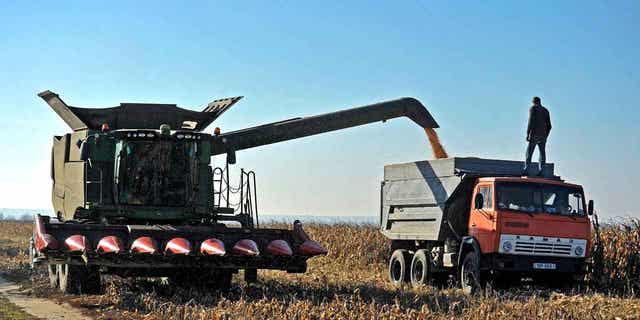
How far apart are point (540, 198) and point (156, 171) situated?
7524 millimetres

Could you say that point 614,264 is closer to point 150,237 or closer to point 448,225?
point 448,225

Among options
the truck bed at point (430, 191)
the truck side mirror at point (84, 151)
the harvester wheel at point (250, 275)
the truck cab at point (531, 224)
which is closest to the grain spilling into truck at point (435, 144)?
the truck bed at point (430, 191)

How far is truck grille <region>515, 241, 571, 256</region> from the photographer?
1775 cm

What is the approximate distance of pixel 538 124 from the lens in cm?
1955

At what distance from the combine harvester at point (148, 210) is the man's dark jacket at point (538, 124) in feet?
19.7

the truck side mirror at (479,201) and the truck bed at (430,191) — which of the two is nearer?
the truck side mirror at (479,201)

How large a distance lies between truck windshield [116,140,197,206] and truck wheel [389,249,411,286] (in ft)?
20.9

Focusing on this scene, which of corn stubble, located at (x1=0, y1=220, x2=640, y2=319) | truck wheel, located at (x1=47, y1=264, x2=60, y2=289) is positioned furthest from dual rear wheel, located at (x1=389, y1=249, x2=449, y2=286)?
truck wheel, located at (x1=47, y1=264, x2=60, y2=289)

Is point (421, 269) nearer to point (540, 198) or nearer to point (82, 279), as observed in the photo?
point (540, 198)

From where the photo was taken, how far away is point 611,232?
856 inches

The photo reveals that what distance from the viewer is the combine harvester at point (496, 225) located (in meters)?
17.8

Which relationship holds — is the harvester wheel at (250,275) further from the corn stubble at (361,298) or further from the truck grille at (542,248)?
the truck grille at (542,248)

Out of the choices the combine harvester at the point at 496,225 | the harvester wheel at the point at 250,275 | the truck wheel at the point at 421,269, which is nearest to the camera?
the harvester wheel at the point at 250,275

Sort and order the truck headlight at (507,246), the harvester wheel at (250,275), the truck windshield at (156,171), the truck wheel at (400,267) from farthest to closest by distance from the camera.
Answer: the truck wheel at (400,267) < the truck headlight at (507,246) < the harvester wheel at (250,275) < the truck windshield at (156,171)
